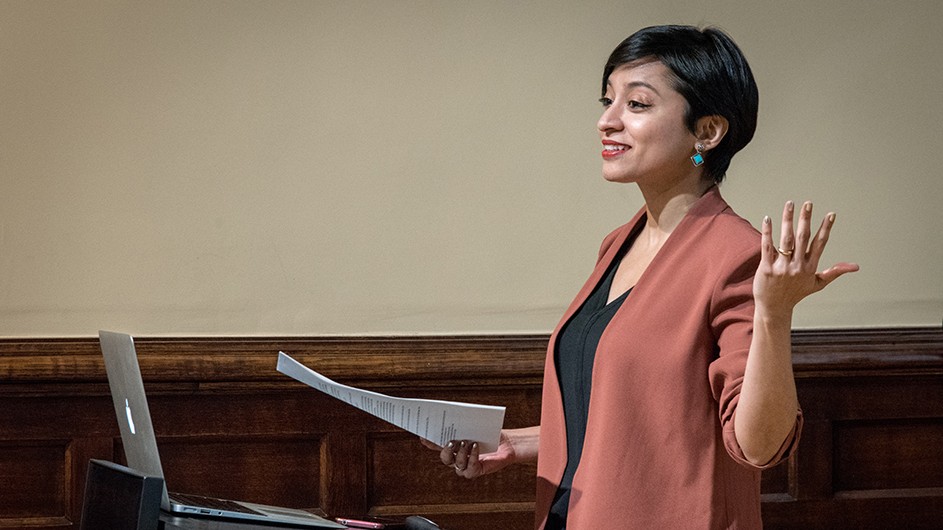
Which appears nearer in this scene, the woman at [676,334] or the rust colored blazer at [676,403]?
the woman at [676,334]

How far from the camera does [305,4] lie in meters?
2.80

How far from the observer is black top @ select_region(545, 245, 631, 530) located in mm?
1614

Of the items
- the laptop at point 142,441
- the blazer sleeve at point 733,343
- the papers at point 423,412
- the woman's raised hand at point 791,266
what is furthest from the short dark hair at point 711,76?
the laptop at point 142,441

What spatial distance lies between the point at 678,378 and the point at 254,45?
169 cm

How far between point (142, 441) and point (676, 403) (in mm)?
763

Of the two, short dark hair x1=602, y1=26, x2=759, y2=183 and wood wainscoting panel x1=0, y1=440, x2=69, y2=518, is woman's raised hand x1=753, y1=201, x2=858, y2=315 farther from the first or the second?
wood wainscoting panel x1=0, y1=440, x2=69, y2=518

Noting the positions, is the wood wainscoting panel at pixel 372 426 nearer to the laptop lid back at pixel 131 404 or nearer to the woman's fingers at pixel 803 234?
the laptop lid back at pixel 131 404

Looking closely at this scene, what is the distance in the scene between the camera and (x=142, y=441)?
1592 millimetres

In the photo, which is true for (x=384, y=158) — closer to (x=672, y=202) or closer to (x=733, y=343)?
(x=672, y=202)

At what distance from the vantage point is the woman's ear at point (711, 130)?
164 centimetres

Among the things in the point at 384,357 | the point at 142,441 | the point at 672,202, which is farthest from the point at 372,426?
the point at 672,202

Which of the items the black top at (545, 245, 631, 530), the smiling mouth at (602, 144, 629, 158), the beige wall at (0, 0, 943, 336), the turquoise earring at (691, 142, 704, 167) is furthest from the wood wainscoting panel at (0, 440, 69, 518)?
the turquoise earring at (691, 142, 704, 167)

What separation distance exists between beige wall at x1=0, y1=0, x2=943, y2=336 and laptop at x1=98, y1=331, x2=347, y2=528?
3.58 ft

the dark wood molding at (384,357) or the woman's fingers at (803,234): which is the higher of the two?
the woman's fingers at (803,234)
